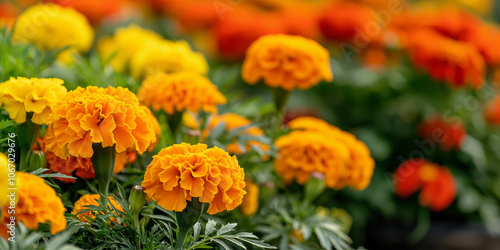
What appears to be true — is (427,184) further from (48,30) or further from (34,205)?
(34,205)

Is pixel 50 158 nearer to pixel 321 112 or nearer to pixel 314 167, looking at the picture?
pixel 314 167

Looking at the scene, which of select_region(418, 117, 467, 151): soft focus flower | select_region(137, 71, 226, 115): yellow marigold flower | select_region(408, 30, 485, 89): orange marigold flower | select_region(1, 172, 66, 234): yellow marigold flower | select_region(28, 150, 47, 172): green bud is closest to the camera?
select_region(1, 172, 66, 234): yellow marigold flower

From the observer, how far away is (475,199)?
7.55 feet

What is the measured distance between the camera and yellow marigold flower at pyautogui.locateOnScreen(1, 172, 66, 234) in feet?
2.49

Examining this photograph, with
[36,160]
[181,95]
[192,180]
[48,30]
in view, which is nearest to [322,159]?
[181,95]

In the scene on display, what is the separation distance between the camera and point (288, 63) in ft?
4.43

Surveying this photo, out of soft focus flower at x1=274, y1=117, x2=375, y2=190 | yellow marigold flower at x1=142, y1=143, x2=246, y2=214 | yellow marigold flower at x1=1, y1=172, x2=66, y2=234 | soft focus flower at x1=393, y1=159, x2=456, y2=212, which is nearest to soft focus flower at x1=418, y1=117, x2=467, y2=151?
soft focus flower at x1=393, y1=159, x2=456, y2=212

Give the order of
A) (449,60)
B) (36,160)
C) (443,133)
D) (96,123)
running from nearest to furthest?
(96,123) < (36,160) < (449,60) < (443,133)

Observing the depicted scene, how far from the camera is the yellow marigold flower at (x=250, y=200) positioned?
4.25ft

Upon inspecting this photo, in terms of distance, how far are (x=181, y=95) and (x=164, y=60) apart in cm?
43

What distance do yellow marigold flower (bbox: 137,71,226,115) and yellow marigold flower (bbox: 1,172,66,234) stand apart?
49 centimetres

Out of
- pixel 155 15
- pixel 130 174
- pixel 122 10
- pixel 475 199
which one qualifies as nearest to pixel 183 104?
pixel 130 174

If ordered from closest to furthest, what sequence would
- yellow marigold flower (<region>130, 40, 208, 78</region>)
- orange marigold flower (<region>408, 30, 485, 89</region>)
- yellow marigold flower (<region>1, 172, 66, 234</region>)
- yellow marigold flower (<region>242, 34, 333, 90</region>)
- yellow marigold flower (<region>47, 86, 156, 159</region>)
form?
yellow marigold flower (<region>1, 172, 66, 234</region>) < yellow marigold flower (<region>47, 86, 156, 159</region>) < yellow marigold flower (<region>242, 34, 333, 90</region>) < yellow marigold flower (<region>130, 40, 208, 78</region>) < orange marigold flower (<region>408, 30, 485, 89</region>)

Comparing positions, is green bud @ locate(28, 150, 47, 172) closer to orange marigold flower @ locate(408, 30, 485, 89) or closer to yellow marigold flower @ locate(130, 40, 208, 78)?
yellow marigold flower @ locate(130, 40, 208, 78)
